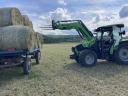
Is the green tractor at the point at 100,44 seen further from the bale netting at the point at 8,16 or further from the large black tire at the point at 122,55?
the bale netting at the point at 8,16

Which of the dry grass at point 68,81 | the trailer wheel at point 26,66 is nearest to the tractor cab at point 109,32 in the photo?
the dry grass at point 68,81

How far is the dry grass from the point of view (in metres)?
10.0

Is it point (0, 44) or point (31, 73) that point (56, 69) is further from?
point (0, 44)

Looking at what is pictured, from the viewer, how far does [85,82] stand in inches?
452

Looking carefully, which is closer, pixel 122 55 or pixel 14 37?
pixel 14 37

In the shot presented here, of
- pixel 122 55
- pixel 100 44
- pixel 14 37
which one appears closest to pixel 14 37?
pixel 14 37

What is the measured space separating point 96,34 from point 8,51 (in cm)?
545

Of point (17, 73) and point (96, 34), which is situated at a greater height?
point (96, 34)

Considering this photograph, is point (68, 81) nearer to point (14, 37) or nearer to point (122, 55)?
point (14, 37)

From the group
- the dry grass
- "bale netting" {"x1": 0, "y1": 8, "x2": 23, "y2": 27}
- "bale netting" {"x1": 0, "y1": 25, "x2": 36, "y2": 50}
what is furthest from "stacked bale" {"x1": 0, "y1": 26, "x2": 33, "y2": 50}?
the dry grass

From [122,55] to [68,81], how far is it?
5.10 metres

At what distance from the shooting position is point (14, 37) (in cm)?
1252

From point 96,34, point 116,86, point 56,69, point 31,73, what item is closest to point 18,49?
point 31,73

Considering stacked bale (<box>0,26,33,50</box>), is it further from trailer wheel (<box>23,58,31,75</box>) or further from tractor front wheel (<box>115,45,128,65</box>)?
tractor front wheel (<box>115,45,128,65</box>)
